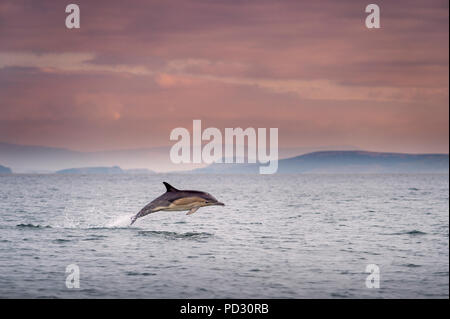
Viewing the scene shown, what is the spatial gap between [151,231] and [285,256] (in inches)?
479

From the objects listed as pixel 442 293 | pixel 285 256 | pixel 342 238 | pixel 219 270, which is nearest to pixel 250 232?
pixel 342 238

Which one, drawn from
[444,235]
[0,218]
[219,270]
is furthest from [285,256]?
[0,218]

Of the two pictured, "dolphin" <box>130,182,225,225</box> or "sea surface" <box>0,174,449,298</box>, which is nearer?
"sea surface" <box>0,174,449,298</box>

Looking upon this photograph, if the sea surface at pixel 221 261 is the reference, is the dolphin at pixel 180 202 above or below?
above

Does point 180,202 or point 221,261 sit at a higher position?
point 180,202

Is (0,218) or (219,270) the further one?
(0,218)

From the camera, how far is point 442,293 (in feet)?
60.2

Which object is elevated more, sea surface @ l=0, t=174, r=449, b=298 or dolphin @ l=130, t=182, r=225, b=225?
dolphin @ l=130, t=182, r=225, b=225

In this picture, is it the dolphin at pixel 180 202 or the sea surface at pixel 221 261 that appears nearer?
the sea surface at pixel 221 261

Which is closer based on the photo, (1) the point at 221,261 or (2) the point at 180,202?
(1) the point at 221,261
